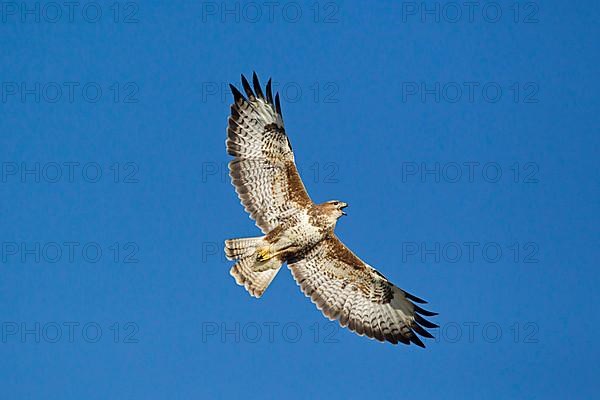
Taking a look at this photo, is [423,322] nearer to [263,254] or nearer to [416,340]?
[416,340]

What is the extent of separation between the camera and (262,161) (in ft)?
37.8

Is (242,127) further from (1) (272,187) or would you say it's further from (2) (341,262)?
(2) (341,262)

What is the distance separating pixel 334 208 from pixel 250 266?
4.21 feet

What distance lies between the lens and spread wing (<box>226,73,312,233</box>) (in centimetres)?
1148

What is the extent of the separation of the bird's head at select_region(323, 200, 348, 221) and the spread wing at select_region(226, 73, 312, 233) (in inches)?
10.7

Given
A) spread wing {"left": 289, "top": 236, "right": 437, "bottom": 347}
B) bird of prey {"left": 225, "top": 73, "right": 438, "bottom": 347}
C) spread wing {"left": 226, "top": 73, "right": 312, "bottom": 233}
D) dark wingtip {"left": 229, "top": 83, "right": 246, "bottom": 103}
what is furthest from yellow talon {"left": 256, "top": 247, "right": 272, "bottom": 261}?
dark wingtip {"left": 229, "top": 83, "right": 246, "bottom": 103}

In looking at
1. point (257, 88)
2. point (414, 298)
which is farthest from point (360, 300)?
point (257, 88)

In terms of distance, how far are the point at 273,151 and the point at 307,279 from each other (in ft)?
6.02

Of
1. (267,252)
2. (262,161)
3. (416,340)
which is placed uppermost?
(262,161)

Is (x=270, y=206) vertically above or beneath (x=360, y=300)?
above

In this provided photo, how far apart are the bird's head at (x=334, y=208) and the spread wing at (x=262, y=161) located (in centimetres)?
27

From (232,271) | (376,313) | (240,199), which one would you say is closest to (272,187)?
(240,199)

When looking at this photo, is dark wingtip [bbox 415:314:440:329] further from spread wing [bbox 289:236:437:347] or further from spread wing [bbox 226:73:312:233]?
spread wing [bbox 226:73:312:233]

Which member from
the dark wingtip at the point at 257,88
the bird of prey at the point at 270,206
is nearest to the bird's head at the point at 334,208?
the bird of prey at the point at 270,206
